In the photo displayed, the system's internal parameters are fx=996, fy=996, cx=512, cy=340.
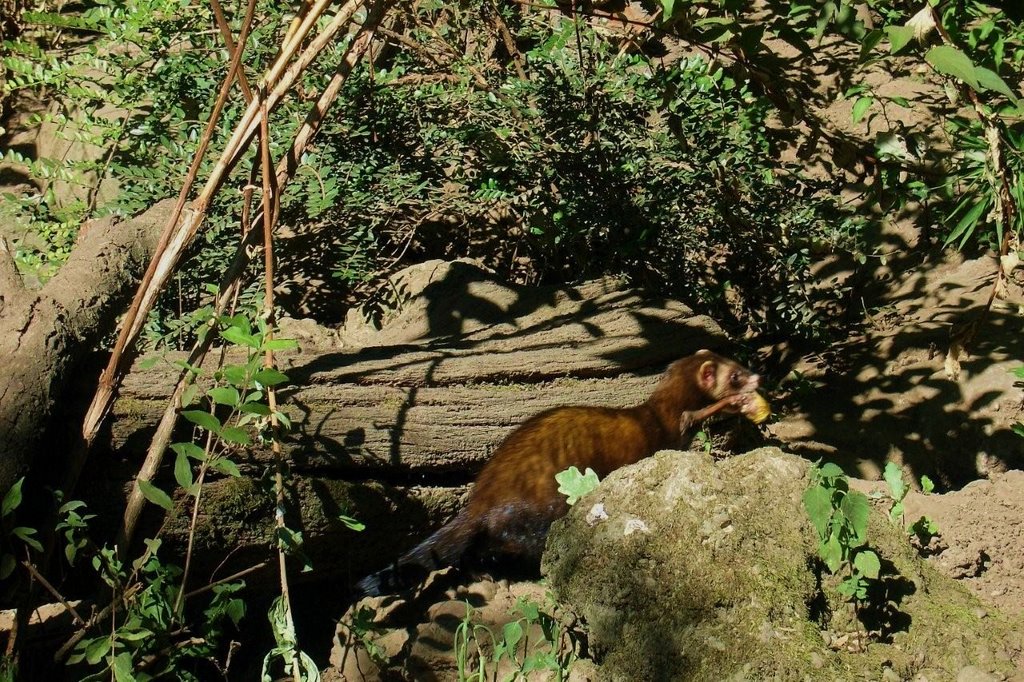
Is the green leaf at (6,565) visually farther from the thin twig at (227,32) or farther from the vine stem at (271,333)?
the thin twig at (227,32)

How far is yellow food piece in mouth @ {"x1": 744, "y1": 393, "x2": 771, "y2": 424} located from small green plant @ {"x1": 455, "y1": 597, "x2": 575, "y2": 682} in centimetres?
258

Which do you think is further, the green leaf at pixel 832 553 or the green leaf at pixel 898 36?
the green leaf at pixel 832 553

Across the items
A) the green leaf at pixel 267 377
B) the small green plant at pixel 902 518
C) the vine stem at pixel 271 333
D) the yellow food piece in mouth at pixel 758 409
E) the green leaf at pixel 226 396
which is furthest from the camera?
the yellow food piece in mouth at pixel 758 409

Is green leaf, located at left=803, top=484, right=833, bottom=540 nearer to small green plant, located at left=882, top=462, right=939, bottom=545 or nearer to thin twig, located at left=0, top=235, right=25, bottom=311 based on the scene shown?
small green plant, located at left=882, top=462, right=939, bottom=545

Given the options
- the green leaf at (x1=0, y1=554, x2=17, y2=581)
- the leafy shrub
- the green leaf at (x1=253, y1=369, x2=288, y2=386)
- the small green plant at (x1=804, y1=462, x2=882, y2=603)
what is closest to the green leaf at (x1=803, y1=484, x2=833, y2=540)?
the small green plant at (x1=804, y1=462, x2=882, y2=603)

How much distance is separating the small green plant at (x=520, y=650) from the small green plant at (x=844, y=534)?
923mm

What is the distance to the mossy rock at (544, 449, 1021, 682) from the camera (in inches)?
112

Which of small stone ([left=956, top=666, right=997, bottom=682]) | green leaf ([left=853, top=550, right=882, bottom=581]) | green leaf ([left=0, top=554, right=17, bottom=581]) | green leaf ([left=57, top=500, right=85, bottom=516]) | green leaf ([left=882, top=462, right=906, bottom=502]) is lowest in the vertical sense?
small stone ([left=956, top=666, right=997, bottom=682])

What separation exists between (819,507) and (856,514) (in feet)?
0.35

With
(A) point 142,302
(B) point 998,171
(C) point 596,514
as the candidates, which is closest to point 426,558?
(C) point 596,514

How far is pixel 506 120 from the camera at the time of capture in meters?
6.64

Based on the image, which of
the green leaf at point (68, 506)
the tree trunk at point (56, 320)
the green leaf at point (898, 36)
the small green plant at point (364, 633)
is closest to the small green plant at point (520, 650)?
the small green plant at point (364, 633)

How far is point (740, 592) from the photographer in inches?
115

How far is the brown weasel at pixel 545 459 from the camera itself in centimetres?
464
